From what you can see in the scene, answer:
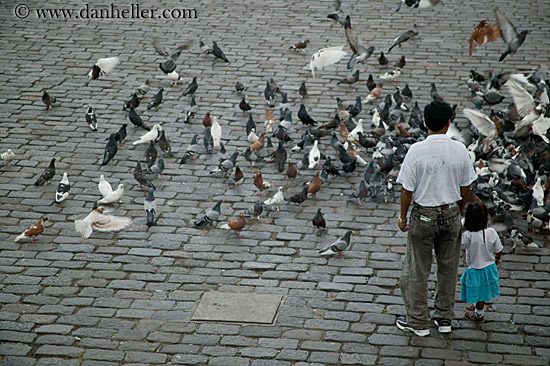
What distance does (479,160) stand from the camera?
31.4 ft

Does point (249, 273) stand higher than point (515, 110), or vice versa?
point (515, 110)

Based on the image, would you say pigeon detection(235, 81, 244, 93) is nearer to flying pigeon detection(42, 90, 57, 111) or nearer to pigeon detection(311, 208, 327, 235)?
flying pigeon detection(42, 90, 57, 111)

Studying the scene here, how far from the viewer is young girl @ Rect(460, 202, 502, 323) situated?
6.53m

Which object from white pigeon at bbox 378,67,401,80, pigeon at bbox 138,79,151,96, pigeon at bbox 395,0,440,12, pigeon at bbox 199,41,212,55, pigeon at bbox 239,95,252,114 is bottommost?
pigeon at bbox 239,95,252,114

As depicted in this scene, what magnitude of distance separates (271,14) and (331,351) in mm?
12300

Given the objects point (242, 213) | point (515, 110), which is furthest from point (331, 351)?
point (515, 110)

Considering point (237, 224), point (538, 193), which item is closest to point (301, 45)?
point (237, 224)

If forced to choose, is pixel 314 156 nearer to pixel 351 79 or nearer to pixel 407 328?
pixel 351 79

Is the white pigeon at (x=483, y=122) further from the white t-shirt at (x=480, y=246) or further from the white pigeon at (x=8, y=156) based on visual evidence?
the white pigeon at (x=8, y=156)

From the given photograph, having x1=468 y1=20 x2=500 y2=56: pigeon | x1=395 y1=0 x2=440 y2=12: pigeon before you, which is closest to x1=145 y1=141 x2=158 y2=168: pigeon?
x1=468 y1=20 x2=500 y2=56: pigeon

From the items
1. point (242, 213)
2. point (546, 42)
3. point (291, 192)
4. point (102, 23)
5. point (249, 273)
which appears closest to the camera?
point (249, 273)

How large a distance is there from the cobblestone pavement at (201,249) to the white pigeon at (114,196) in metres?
0.17

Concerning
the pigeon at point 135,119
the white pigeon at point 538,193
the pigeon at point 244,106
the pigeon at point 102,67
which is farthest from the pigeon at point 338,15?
the white pigeon at point 538,193

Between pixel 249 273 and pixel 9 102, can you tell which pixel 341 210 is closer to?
pixel 249 273
